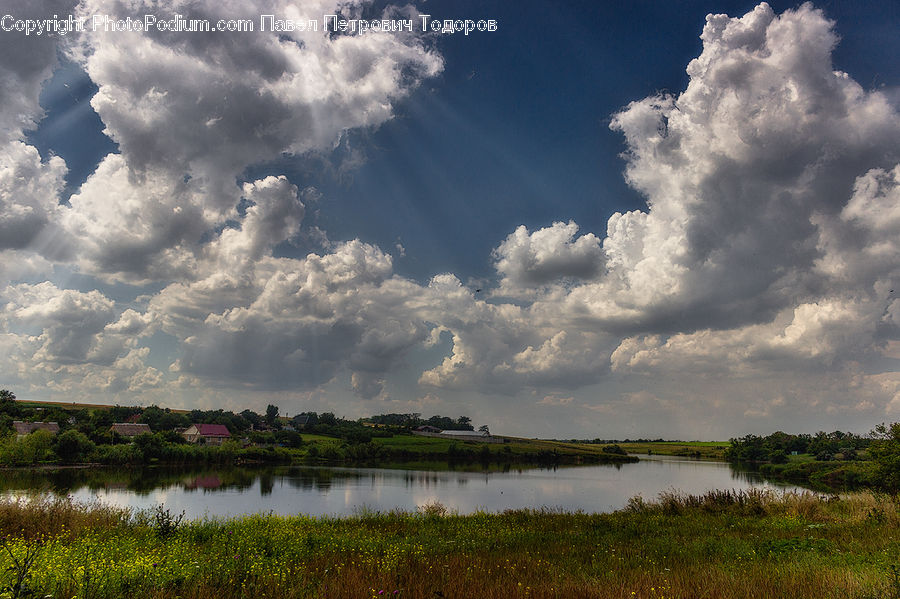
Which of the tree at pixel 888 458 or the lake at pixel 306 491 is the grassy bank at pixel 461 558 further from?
the lake at pixel 306 491

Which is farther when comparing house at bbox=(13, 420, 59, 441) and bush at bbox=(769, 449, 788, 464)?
bush at bbox=(769, 449, 788, 464)

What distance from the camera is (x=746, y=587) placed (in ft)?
28.0

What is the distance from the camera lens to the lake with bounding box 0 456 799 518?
143 feet

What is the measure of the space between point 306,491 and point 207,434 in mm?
98777

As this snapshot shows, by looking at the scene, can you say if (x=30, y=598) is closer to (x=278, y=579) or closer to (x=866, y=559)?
(x=278, y=579)

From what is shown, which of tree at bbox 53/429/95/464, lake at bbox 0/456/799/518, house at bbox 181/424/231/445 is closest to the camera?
lake at bbox 0/456/799/518

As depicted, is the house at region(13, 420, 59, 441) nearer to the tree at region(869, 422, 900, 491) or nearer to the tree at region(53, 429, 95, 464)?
the tree at region(53, 429, 95, 464)

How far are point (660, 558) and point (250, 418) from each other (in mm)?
208521

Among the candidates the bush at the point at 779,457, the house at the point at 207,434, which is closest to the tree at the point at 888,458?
the bush at the point at 779,457

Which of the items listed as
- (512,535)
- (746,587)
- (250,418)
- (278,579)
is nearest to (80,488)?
(512,535)

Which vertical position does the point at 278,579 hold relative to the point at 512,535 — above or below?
above

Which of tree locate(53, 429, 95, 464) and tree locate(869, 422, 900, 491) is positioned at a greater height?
tree locate(869, 422, 900, 491)

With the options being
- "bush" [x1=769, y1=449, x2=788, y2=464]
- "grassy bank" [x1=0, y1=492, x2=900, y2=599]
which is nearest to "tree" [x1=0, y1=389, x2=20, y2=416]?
"grassy bank" [x1=0, y1=492, x2=900, y2=599]

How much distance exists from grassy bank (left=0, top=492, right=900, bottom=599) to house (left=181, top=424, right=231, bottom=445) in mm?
133356
